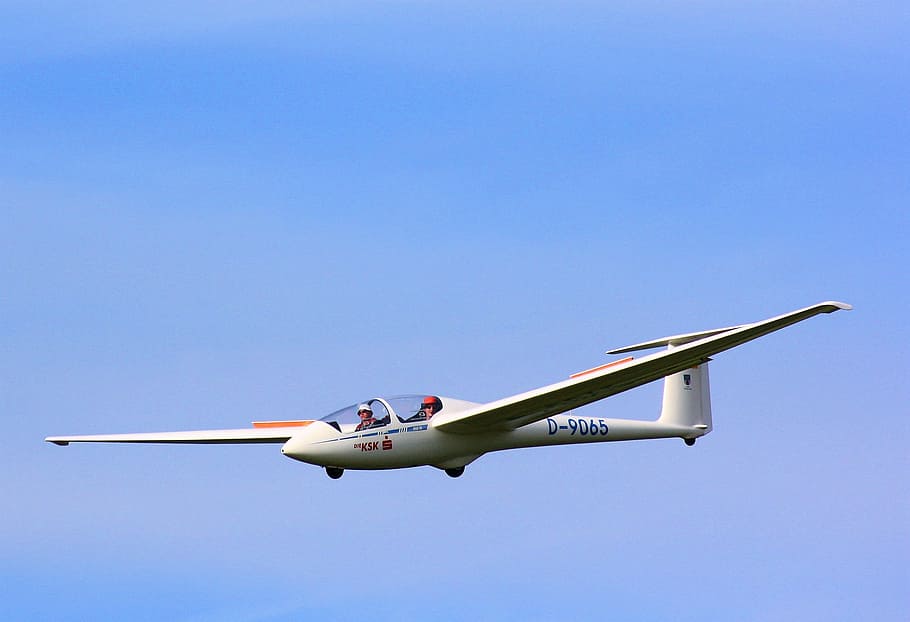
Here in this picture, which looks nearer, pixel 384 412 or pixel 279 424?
pixel 384 412

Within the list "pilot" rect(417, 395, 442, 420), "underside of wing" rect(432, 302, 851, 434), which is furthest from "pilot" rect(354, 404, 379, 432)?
"underside of wing" rect(432, 302, 851, 434)

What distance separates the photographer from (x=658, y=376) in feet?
64.4

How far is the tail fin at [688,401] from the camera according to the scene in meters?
25.6

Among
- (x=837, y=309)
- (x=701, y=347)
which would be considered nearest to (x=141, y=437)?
(x=701, y=347)

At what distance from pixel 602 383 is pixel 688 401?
7064mm

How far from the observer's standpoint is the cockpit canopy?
64.0 ft

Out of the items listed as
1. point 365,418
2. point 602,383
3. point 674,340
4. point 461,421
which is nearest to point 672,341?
point 674,340

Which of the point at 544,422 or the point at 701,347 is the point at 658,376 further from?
the point at 544,422

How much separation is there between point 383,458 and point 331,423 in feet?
3.34

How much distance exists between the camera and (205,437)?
22.8m

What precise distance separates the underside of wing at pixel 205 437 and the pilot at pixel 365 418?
224cm

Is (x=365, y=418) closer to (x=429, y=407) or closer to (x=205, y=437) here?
(x=429, y=407)

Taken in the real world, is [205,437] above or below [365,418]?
above

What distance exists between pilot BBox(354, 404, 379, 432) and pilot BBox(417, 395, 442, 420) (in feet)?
2.73
